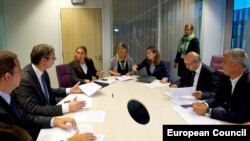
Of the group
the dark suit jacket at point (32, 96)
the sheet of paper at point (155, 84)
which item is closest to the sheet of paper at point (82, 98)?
the dark suit jacket at point (32, 96)

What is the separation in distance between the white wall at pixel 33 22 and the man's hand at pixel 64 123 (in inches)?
139

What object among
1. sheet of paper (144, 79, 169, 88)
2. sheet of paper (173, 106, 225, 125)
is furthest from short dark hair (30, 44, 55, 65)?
sheet of paper (144, 79, 169, 88)

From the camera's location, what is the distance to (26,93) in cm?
209

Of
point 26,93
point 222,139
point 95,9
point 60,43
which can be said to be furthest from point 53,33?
point 222,139

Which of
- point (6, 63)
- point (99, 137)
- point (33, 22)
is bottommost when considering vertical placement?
point (99, 137)

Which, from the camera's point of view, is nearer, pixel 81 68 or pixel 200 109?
pixel 200 109

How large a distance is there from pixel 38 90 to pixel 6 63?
69 centimetres

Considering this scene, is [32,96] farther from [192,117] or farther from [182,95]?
[182,95]

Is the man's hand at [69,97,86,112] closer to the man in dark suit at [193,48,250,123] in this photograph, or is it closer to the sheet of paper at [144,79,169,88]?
the man in dark suit at [193,48,250,123]

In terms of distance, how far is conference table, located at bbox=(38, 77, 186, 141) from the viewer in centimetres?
178

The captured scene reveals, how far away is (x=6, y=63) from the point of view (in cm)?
154

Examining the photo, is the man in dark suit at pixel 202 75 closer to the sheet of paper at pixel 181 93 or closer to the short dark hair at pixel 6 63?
the sheet of paper at pixel 181 93

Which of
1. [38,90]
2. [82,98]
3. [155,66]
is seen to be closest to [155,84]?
[155,66]

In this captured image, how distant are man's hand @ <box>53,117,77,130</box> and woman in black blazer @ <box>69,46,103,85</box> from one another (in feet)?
5.99
